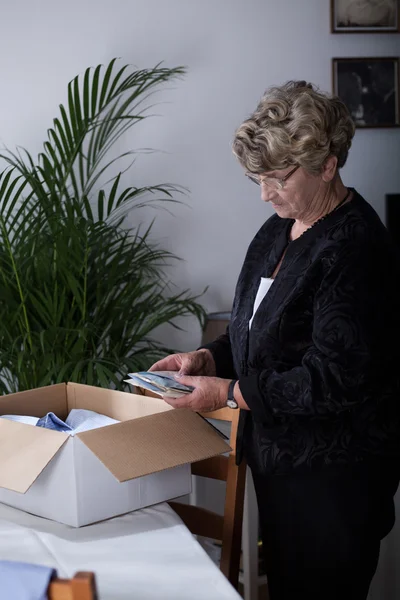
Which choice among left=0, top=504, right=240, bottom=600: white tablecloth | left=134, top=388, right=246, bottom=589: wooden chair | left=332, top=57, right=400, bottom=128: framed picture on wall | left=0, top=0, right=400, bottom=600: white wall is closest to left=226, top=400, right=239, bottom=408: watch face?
left=134, top=388, right=246, bottom=589: wooden chair

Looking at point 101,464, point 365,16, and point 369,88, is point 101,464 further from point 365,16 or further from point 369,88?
point 365,16

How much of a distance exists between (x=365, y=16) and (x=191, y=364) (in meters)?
2.12

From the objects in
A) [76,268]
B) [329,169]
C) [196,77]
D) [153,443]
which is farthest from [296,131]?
[196,77]

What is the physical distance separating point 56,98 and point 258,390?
1.89 meters

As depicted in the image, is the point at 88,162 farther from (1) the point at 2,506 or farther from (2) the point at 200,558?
(2) the point at 200,558

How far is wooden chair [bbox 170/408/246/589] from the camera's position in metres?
1.60

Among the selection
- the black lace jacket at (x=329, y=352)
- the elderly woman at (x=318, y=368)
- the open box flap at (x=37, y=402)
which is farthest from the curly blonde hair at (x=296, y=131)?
the open box flap at (x=37, y=402)

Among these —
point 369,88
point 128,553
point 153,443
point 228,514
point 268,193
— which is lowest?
point 228,514

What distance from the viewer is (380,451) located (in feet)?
4.61

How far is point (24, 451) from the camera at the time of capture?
130 cm

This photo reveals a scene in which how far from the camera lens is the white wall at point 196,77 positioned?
2869 mm

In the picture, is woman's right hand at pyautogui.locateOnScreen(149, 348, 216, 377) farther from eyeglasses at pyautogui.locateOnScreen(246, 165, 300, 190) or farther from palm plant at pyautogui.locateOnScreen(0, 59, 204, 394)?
palm plant at pyautogui.locateOnScreen(0, 59, 204, 394)

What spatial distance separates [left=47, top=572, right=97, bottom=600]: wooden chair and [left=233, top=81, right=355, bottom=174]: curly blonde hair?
36.4 inches

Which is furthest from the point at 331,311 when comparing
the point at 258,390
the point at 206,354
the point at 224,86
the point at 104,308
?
the point at 224,86
